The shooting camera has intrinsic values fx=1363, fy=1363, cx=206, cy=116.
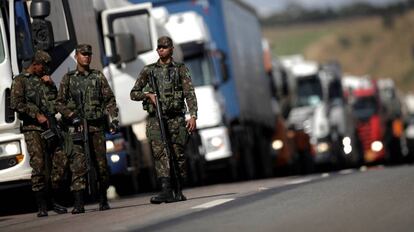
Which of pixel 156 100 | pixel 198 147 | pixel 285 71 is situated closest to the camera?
pixel 156 100

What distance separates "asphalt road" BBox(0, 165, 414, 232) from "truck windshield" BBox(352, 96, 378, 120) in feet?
93.9

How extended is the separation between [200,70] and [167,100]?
11.9m

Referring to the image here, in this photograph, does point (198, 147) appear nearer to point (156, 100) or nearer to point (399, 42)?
point (156, 100)

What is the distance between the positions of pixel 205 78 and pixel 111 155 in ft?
21.9

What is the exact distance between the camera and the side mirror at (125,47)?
2052cm

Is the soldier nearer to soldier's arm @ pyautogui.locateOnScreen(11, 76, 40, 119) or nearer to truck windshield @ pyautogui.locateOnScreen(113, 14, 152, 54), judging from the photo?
soldier's arm @ pyautogui.locateOnScreen(11, 76, 40, 119)

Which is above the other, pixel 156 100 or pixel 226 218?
pixel 156 100

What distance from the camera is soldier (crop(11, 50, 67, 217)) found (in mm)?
15328

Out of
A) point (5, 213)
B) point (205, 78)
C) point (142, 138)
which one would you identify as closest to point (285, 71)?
point (205, 78)

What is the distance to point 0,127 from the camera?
55.9 ft

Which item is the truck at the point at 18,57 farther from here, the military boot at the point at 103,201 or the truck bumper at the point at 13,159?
the military boot at the point at 103,201

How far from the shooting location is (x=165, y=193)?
15.0 meters

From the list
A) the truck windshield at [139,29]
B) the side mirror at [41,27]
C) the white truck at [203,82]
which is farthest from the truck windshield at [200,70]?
the side mirror at [41,27]

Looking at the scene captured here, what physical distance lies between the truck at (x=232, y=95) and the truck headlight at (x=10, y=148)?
9377 mm
